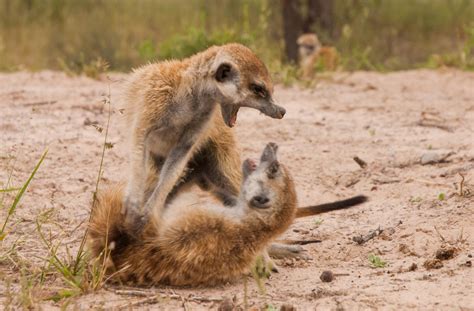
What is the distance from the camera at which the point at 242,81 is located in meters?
3.61

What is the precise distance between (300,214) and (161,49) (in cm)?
402

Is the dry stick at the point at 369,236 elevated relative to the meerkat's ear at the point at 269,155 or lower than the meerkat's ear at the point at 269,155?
lower

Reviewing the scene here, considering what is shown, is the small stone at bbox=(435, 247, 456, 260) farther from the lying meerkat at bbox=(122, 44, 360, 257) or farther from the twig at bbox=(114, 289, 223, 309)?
the twig at bbox=(114, 289, 223, 309)

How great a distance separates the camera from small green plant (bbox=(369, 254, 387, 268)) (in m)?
3.56

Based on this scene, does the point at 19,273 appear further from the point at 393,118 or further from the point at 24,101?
the point at 393,118

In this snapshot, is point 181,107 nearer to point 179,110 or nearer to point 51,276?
point 179,110

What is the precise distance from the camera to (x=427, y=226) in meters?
4.00

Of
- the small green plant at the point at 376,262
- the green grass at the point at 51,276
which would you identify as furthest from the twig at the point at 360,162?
the green grass at the point at 51,276

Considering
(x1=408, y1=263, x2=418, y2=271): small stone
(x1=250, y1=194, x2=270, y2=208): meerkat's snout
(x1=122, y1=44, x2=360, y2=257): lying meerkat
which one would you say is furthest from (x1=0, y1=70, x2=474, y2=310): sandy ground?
(x1=250, y1=194, x2=270, y2=208): meerkat's snout

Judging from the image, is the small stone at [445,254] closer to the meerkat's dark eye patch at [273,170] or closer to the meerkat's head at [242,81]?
the meerkat's dark eye patch at [273,170]

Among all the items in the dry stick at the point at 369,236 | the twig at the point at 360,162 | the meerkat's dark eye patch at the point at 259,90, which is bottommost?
the dry stick at the point at 369,236

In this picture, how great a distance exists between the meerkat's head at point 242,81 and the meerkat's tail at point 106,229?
2.19 feet

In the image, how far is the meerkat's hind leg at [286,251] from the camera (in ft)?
12.7


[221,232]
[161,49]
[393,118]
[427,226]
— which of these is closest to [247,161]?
[221,232]
